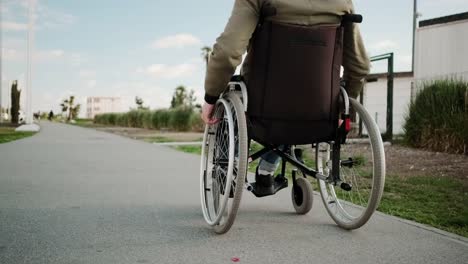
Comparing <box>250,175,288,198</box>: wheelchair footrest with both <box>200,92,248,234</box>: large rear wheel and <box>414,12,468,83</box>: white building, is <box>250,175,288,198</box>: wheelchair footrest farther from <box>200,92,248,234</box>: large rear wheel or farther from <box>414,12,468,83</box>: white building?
<box>414,12,468,83</box>: white building

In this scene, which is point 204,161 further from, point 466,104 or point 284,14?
point 466,104

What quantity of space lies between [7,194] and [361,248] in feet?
10.3

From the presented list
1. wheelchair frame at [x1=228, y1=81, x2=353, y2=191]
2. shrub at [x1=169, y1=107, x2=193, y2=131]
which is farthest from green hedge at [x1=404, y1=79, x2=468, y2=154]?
shrub at [x1=169, y1=107, x2=193, y2=131]

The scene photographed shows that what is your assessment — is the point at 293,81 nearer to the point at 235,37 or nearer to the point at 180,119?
the point at 235,37

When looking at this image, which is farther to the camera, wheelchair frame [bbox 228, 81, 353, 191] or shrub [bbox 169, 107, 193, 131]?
shrub [bbox 169, 107, 193, 131]

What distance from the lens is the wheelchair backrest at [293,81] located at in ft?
8.75

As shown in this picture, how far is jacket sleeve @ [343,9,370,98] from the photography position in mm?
2922

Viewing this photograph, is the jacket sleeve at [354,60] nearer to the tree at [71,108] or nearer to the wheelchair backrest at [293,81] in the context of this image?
the wheelchair backrest at [293,81]

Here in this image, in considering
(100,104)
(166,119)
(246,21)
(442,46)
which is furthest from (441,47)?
(100,104)

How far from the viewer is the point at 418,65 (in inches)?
506

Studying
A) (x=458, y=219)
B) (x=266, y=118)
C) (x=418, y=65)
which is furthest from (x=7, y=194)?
(x=418, y=65)

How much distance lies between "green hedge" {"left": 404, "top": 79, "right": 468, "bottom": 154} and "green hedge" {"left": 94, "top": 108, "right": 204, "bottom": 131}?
14.8 metres

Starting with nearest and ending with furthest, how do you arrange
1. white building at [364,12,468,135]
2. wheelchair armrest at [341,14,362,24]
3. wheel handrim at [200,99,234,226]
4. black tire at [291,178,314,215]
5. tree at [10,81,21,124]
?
wheelchair armrest at [341,14,362,24]
wheel handrim at [200,99,234,226]
black tire at [291,178,314,215]
white building at [364,12,468,135]
tree at [10,81,21,124]

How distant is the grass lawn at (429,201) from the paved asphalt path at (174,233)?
0.89ft
